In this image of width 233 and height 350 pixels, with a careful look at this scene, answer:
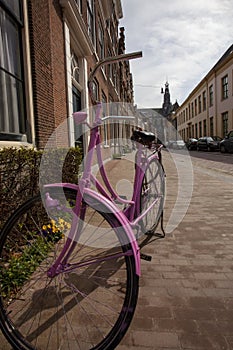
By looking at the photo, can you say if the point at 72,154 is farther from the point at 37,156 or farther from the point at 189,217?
the point at 189,217

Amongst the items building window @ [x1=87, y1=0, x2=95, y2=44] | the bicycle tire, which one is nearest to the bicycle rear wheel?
the bicycle tire

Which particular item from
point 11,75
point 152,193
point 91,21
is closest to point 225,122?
point 91,21

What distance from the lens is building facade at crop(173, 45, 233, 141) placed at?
28125mm

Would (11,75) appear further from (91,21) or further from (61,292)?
(91,21)

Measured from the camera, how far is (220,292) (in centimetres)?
212

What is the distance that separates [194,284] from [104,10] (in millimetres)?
16899

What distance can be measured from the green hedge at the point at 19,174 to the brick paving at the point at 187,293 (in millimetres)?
1349

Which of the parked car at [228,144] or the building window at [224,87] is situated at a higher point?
the building window at [224,87]

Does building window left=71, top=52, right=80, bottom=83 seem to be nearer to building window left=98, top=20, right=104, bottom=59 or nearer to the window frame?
building window left=98, top=20, right=104, bottom=59

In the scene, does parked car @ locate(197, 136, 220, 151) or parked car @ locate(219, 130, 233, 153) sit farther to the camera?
parked car @ locate(197, 136, 220, 151)

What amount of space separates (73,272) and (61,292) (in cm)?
21

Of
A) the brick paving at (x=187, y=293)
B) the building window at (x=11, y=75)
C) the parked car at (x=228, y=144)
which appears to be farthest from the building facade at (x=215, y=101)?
the brick paving at (x=187, y=293)

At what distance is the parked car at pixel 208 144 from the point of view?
977 inches

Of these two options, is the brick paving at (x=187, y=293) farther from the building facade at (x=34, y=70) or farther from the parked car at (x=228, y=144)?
the parked car at (x=228, y=144)
